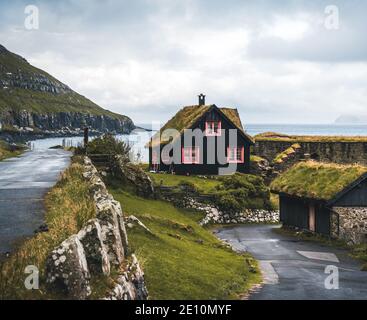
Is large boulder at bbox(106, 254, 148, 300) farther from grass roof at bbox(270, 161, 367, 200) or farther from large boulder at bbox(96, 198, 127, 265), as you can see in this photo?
grass roof at bbox(270, 161, 367, 200)

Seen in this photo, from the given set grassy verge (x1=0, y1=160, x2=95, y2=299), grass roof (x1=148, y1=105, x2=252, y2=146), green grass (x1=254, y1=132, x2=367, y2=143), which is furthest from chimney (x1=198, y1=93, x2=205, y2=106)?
grassy verge (x1=0, y1=160, x2=95, y2=299)

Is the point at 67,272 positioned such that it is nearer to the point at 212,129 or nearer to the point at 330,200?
the point at 330,200

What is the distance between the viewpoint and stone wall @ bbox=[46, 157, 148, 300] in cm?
1034

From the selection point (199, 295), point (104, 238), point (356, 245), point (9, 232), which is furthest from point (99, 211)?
point (356, 245)

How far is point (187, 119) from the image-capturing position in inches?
2266

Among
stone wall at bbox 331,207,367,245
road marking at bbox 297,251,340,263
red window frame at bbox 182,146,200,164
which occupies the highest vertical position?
red window frame at bbox 182,146,200,164

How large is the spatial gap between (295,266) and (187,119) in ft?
107

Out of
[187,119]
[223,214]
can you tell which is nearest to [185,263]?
[223,214]

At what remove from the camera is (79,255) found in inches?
421

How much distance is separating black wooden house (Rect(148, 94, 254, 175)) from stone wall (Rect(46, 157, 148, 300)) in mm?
40228

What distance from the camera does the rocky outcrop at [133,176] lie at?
36.8 meters

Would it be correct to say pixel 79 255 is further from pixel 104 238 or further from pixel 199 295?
pixel 199 295

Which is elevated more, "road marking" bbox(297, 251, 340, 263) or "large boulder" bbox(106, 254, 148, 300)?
"large boulder" bbox(106, 254, 148, 300)

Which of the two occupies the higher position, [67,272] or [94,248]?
[94,248]
